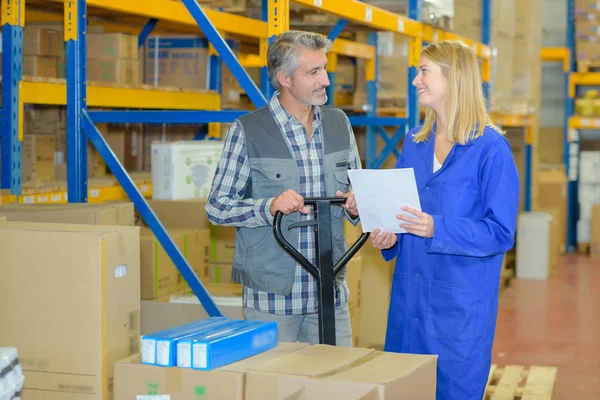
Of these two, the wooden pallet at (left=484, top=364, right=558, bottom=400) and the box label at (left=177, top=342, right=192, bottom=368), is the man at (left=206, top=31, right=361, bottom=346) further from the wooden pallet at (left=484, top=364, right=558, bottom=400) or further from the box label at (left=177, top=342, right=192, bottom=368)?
the wooden pallet at (left=484, top=364, right=558, bottom=400)

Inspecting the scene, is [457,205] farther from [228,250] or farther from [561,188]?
[561,188]

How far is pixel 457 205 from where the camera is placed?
10.4 feet

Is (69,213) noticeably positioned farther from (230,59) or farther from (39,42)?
(39,42)

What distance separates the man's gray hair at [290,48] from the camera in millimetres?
3439

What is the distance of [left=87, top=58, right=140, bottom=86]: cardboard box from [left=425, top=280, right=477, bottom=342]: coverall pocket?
3975 millimetres

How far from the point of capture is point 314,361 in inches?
109

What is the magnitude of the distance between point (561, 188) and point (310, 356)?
32.3 feet

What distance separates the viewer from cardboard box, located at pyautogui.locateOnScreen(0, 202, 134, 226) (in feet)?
13.5

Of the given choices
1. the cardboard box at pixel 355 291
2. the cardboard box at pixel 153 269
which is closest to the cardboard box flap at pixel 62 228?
the cardboard box at pixel 153 269

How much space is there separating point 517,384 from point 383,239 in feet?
8.14

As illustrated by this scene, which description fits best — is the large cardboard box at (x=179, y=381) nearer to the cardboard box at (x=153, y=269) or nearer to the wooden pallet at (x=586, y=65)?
the cardboard box at (x=153, y=269)

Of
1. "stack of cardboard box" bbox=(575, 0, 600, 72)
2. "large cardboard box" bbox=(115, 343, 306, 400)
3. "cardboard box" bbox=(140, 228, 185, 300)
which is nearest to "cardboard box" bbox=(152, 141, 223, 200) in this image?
"cardboard box" bbox=(140, 228, 185, 300)

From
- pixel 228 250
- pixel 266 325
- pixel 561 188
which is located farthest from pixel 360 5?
pixel 561 188

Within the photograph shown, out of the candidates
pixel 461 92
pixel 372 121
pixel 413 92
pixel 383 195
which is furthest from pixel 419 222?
pixel 413 92
